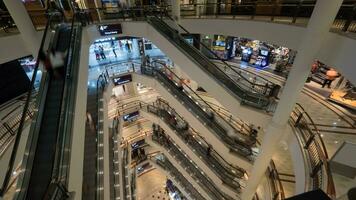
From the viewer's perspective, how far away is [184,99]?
31.6 feet

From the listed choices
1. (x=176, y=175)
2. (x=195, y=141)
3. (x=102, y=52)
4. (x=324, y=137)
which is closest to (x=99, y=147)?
(x=195, y=141)

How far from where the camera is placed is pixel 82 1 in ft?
39.7

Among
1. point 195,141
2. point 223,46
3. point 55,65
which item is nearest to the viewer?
point 55,65

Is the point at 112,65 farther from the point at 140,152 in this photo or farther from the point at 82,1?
the point at 140,152

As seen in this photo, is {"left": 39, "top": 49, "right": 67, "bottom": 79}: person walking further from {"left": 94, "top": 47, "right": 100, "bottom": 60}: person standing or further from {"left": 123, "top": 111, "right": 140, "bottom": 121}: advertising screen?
{"left": 94, "top": 47, "right": 100, "bottom": 60}: person standing

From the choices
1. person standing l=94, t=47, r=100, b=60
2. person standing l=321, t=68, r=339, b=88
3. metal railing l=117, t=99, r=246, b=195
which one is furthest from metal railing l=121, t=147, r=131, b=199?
person standing l=321, t=68, r=339, b=88

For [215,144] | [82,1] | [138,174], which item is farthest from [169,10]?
[138,174]

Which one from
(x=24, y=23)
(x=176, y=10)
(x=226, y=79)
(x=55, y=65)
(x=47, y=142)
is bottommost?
(x=226, y=79)

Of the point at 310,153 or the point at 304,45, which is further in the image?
the point at 310,153

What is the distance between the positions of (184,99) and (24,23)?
22.0 ft

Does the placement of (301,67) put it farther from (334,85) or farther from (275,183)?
(334,85)

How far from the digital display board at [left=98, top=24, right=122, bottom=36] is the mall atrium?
0.05m

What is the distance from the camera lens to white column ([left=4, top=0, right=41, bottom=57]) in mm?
6043

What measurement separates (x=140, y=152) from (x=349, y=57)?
16232 millimetres
